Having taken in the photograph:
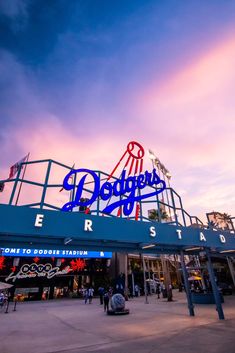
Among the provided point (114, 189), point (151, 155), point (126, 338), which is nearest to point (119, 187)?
point (114, 189)

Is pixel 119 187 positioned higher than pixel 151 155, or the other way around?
pixel 151 155

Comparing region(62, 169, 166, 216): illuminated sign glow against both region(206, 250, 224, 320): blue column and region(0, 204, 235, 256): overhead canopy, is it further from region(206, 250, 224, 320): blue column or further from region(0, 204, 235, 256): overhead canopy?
region(206, 250, 224, 320): blue column

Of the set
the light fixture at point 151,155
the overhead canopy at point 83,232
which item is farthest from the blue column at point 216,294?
the light fixture at point 151,155

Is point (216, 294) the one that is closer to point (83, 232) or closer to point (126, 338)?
point (126, 338)

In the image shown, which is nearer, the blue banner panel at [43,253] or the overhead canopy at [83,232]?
the overhead canopy at [83,232]

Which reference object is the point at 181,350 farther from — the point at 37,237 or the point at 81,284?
the point at 81,284

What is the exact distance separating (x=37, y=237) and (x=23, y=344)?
4.16 meters

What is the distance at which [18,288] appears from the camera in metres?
34.0

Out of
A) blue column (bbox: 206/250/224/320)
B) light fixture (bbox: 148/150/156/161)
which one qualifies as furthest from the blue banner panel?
blue column (bbox: 206/250/224/320)

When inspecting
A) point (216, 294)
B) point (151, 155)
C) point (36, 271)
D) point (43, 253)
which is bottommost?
point (216, 294)

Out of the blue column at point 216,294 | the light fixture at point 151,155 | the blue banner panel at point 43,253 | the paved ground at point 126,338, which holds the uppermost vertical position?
the light fixture at point 151,155

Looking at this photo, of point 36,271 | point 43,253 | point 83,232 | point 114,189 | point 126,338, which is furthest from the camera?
point 36,271

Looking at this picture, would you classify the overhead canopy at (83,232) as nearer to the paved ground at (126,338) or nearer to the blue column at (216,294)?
the blue column at (216,294)

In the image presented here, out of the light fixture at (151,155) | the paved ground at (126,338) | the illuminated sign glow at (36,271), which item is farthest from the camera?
the illuminated sign glow at (36,271)
